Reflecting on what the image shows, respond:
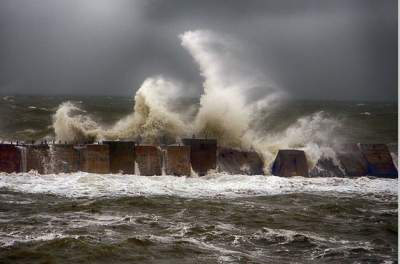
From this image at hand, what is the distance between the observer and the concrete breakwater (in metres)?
13.5

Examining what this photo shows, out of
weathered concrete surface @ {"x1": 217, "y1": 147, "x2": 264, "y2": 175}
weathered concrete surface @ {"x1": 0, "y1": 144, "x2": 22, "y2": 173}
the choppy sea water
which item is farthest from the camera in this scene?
weathered concrete surface @ {"x1": 217, "y1": 147, "x2": 264, "y2": 175}

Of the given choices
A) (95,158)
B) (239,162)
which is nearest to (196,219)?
(95,158)

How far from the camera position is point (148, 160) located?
13953mm

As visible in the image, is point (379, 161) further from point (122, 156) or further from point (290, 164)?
point (122, 156)

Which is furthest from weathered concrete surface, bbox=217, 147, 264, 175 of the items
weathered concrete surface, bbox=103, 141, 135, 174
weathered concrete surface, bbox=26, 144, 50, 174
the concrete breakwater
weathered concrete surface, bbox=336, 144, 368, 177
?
weathered concrete surface, bbox=26, 144, 50, 174

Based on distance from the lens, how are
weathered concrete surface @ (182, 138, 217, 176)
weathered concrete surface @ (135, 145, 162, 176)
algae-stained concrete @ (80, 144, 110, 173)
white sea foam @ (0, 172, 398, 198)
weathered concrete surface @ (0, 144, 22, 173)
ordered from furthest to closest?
weathered concrete surface @ (182, 138, 217, 176), weathered concrete surface @ (135, 145, 162, 176), algae-stained concrete @ (80, 144, 110, 173), weathered concrete surface @ (0, 144, 22, 173), white sea foam @ (0, 172, 398, 198)

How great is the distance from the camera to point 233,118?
57.8ft

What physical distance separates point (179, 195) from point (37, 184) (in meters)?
3.15

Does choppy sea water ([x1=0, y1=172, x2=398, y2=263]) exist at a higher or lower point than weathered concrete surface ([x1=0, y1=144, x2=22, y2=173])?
lower

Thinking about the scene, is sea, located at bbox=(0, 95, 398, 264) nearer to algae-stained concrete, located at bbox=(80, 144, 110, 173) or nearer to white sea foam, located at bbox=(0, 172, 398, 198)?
white sea foam, located at bbox=(0, 172, 398, 198)

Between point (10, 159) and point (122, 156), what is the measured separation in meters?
2.57

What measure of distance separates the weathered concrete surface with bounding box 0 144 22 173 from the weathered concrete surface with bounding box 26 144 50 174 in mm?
220

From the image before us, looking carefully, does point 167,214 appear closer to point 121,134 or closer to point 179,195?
point 179,195

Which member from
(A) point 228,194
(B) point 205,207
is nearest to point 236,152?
(A) point 228,194
